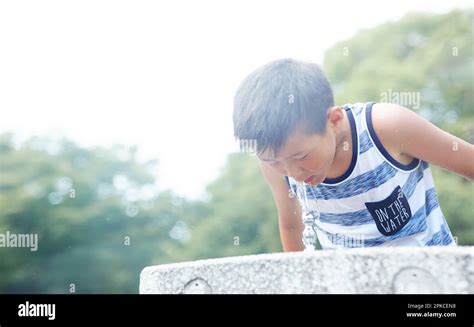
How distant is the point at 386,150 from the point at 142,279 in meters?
0.85

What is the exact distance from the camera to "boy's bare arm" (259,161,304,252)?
2316 millimetres

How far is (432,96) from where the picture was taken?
862cm

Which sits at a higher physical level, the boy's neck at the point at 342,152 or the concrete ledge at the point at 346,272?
the boy's neck at the point at 342,152

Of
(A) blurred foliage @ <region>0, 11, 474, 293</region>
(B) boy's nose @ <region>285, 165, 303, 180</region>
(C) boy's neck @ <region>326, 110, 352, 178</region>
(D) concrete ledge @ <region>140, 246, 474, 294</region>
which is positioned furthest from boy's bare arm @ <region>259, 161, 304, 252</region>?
(A) blurred foliage @ <region>0, 11, 474, 293</region>

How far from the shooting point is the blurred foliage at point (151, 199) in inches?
303

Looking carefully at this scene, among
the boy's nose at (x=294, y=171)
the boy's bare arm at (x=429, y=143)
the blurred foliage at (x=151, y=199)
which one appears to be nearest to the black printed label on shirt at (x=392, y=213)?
the boy's bare arm at (x=429, y=143)

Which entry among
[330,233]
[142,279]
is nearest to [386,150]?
[330,233]

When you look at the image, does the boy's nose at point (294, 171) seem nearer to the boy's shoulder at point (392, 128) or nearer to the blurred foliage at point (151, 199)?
the boy's shoulder at point (392, 128)

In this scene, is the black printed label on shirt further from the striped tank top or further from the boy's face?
the boy's face

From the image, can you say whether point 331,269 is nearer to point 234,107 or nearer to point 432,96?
point 234,107

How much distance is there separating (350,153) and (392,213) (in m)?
0.21

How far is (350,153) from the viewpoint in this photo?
2.03 metres

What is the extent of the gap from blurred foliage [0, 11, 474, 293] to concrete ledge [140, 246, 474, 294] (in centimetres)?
619

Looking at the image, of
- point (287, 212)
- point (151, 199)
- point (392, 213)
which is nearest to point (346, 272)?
point (392, 213)
